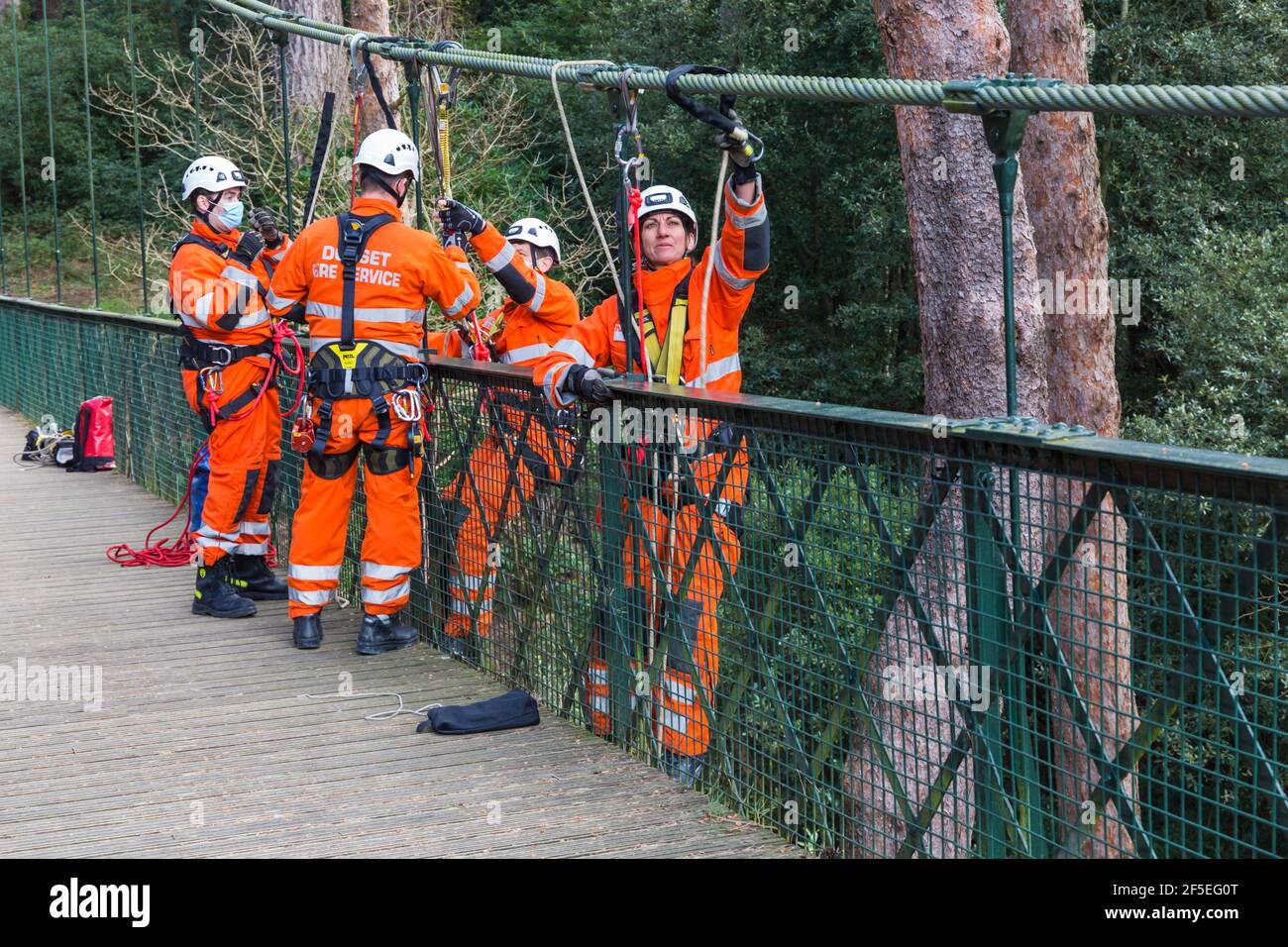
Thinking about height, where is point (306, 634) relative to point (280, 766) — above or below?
above

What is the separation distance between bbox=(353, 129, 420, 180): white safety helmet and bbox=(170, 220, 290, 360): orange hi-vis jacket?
1.04 m

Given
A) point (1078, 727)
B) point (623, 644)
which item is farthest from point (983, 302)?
point (1078, 727)

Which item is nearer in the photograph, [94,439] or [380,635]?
[380,635]

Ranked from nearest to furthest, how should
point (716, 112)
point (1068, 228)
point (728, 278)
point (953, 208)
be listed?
point (716, 112)
point (728, 278)
point (953, 208)
point (1068, 228)

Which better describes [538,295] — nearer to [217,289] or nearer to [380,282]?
[380,282]

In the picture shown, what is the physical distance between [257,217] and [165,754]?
2.87 m

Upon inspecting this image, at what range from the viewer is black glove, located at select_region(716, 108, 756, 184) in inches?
169

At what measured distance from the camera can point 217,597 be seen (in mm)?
6590

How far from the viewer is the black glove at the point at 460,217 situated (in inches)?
221

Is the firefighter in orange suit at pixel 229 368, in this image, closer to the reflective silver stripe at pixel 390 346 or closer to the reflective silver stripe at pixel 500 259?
the reflective silver stripe at pixel 390 346

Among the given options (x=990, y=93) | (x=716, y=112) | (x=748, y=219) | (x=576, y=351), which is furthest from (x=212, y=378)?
(x=990, y=93)

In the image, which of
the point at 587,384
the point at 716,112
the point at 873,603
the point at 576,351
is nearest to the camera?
the point at 873,603

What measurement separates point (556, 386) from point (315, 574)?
1657 millimetres

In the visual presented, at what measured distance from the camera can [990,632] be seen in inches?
130
